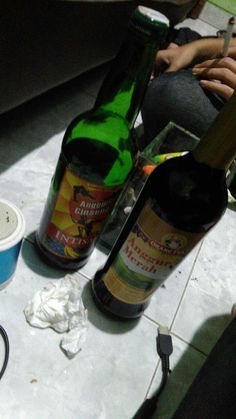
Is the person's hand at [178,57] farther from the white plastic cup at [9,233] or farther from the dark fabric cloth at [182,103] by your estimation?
the white plastic cup at [9,233]

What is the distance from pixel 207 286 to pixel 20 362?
34 centimetres

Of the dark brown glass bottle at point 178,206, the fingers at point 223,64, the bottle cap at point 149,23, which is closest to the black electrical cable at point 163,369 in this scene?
the dark brown glass bottle at point 178,206

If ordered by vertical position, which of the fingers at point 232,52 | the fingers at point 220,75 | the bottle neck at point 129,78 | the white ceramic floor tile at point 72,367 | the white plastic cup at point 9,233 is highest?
the bottle neck at point 129,78

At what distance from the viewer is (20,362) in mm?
454

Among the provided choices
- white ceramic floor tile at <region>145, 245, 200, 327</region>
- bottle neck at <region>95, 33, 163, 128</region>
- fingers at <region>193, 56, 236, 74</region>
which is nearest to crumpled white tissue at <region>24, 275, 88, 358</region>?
white ceramic floor tile at <region>145, 245, 200, 327</region>

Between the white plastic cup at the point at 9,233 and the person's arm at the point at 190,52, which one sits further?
the person's arm at the point at 190,52

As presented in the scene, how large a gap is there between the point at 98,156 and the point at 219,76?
0.43 meters

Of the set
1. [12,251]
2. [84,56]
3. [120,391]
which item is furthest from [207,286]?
[84,56]

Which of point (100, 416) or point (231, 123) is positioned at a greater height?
point (231, 123)

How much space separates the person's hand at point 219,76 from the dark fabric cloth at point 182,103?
0.05ft

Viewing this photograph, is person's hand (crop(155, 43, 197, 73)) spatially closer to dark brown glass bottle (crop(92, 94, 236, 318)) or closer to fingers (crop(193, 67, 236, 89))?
fingers (crop(193, 67, 236, 89))

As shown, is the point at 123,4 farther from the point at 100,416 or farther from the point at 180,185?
the point at 100,416

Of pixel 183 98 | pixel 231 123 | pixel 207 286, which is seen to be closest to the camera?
pixel 231 123

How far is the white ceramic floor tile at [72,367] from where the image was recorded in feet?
1.43
